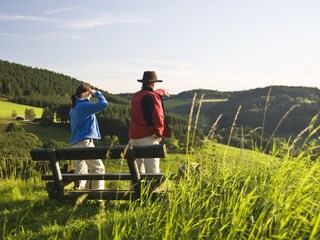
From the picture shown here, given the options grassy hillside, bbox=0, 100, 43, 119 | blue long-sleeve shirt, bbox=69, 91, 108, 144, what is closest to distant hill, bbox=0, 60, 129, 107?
grassy hillside, bbox=0, 100, 43, 119

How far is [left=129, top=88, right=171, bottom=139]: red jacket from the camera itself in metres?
6.72

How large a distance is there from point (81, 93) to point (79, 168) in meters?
1.37

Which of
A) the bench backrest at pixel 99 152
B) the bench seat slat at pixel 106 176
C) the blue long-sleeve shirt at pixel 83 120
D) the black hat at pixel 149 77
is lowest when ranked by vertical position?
the bench seat slat at pixel 106 176

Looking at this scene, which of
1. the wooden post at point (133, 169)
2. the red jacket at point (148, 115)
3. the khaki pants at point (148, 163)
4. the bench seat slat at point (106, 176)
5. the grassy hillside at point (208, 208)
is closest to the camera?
the grassy hillside at point (208, 208)

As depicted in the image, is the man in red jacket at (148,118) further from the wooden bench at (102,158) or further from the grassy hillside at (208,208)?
the wooden bench at (102,158)

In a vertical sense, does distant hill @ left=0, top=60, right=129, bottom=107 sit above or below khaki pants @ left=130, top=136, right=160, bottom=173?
above

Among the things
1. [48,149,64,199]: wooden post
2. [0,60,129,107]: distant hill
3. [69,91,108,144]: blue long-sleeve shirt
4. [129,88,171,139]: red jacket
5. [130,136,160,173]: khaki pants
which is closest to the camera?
[48,149,64,199]: wooden post

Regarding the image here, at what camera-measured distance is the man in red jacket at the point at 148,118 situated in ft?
22.0

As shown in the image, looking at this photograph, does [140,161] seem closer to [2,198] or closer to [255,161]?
[2,198]

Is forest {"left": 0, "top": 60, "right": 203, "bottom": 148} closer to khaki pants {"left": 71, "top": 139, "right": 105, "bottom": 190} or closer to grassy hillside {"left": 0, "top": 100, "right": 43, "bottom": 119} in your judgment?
grassy hillside {"left": 0, "top": 100, "right": 43, "bottom": 119}

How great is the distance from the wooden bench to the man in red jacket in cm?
116

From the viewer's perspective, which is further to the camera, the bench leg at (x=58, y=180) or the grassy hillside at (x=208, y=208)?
the bench leg at (x=58, y=180)

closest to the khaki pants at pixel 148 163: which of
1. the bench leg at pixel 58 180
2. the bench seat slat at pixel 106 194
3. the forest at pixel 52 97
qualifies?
the bench seat slat at pixel 106 194

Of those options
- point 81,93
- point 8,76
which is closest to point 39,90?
point 8,76
